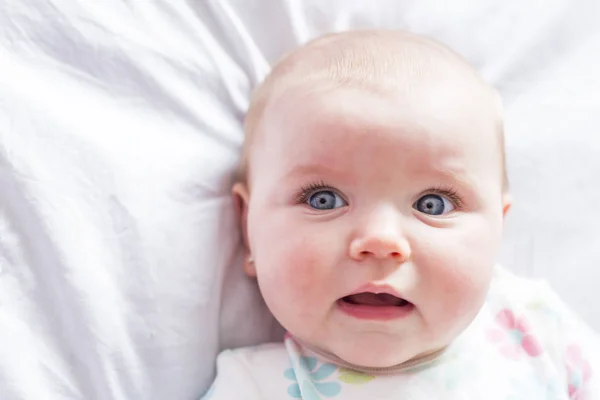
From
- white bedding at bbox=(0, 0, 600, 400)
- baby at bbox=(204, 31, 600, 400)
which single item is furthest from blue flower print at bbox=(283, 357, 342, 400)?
white bedding at bbox=(0, 0, 600, 400)

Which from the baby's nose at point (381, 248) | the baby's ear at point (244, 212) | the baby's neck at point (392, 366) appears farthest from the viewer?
the baby's ear at point (244, 212)

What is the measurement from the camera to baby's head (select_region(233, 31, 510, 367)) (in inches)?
36.0

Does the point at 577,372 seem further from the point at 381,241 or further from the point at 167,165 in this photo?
the point at 167,165

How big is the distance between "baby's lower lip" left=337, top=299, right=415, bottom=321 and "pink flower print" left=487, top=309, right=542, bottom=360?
0.25 meters

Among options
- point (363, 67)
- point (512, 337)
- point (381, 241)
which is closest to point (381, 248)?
point (381, 241)

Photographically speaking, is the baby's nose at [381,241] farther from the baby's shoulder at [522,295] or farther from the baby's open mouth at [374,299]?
the baby's shoulder at [522,295]

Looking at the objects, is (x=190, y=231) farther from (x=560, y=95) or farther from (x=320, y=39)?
(x=560, y=95)

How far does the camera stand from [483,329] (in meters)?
1.10

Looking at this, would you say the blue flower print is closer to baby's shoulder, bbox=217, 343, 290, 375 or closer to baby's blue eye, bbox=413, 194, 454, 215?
baby's shoulder, bbox=217, 343, 290, 375

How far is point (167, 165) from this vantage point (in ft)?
3.52

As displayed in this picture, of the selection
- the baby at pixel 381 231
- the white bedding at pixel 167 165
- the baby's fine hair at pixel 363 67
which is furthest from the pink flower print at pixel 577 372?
the baby's fine hair at pixel 363 67

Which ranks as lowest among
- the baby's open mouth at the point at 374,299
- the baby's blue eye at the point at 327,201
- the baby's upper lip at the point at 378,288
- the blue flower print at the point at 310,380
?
the blue flower print at the point at 310,380

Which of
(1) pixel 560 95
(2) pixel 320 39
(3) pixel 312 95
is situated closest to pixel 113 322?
(3) pixel 312 95

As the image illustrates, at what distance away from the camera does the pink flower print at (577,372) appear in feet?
3.54
